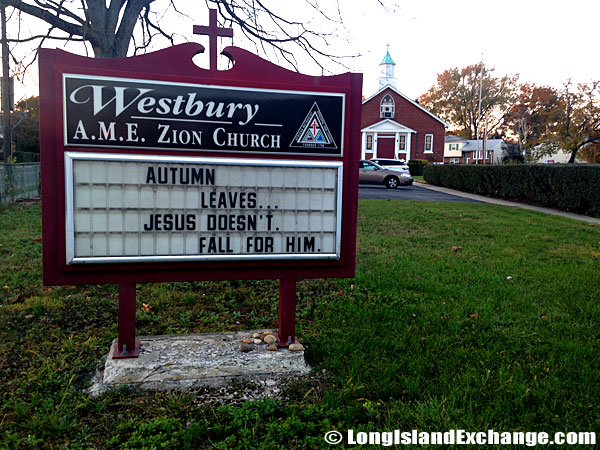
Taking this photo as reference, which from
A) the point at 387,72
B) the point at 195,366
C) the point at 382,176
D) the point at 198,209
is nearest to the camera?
the point at 195,366

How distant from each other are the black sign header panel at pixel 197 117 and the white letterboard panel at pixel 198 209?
0.13m

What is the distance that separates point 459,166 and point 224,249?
76.4 feet

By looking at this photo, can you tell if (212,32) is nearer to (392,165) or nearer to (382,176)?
(382,176)

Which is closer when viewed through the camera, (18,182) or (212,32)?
(212,32)

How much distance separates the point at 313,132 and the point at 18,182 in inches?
626

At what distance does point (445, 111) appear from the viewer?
7762 cm

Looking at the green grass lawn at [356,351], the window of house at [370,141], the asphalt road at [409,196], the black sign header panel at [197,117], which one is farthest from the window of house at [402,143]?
the black sign header panel at [197,117]

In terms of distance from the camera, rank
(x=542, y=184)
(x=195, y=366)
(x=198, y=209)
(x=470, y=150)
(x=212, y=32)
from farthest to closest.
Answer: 1. (x=470, y=150)
2. (x=542, y=184)
3. (x=212, y=32)
4. (x=198, y=209)
5. (x=195, y=366)

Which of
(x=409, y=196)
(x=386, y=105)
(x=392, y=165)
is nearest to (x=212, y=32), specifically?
(x=409, y=196)

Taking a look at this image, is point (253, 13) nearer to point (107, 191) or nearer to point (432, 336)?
point (107, 191)

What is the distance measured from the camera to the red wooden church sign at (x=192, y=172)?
371 centimetres

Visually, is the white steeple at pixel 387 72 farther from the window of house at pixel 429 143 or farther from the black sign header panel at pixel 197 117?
the black sign header panel at pixel 197 117

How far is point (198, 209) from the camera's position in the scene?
4.00m

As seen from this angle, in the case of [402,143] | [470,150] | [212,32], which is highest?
[470,150]
